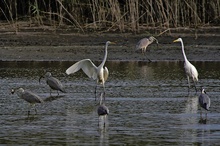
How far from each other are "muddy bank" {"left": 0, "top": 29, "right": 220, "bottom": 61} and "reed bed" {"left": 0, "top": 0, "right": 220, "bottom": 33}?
54cm

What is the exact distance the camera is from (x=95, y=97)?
14680mm

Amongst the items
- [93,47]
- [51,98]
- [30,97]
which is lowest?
[51,98]

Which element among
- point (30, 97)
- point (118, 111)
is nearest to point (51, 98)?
point (30, 97)

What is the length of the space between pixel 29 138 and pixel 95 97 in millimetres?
4470

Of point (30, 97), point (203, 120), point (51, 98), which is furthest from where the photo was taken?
point (51, 98)

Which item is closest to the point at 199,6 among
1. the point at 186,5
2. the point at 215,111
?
the point at 186,5

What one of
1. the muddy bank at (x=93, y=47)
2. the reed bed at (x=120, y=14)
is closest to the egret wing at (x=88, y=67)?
the muddy bank at (x=93, y=47)

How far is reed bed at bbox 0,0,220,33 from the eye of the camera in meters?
24.1

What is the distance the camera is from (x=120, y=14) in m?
24.4

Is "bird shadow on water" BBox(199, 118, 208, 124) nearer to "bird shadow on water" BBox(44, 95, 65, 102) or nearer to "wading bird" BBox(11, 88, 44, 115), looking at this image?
"wading bird" BBox(11, 88, 44, 115)

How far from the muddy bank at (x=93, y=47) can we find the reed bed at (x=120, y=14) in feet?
1.78

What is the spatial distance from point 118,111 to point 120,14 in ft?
39.2

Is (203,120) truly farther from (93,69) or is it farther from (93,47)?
(93,47)

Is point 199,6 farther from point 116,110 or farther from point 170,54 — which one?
point 116,110
